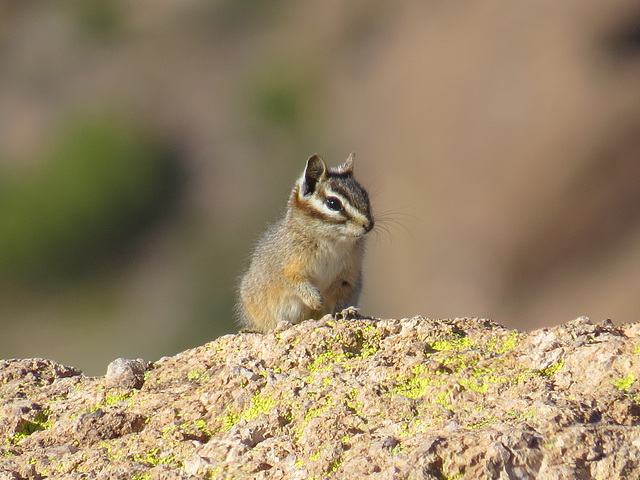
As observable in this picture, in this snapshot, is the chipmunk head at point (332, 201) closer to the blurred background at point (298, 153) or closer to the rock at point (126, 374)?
→ the rock at point (126, 374)

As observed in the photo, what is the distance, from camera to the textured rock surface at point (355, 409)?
385 centimetres

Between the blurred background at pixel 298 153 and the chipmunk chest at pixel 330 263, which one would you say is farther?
the blurred background at pixel 298 153

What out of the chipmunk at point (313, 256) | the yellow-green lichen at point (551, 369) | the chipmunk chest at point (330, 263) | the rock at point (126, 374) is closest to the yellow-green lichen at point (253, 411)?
the rock at point (126, 374)

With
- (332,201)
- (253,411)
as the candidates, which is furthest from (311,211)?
(253,411)

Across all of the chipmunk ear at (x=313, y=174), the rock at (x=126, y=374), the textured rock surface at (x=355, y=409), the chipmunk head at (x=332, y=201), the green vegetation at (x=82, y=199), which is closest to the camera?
the textured rock surface at (x=355, y=409)

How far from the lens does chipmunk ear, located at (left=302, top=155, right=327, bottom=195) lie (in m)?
9.55

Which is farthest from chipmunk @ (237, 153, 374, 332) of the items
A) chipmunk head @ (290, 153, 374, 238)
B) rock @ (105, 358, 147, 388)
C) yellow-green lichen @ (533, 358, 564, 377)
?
yellow-green lichen @ (533, 358, 564, 377)

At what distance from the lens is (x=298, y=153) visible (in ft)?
105

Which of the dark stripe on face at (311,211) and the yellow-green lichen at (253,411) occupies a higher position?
the dark stripe on face at (311,211)

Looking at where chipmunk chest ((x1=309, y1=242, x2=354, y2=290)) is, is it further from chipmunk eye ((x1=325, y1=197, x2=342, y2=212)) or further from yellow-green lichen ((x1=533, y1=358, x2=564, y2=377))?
yellow-green lichen ((x1=533, y1=358, x2=564, y2=377))

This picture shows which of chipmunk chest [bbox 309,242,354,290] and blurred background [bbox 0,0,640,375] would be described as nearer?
chipmunk chest [bbox 309,242,354,290]

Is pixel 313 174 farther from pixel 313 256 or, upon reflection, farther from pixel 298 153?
pixel 298 153

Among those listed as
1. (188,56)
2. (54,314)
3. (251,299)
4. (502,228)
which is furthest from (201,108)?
(251,299)

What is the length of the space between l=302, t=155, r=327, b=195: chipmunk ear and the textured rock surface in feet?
14.1
